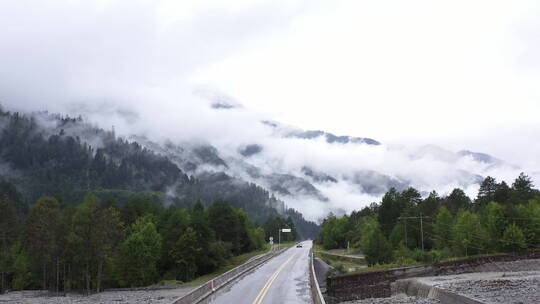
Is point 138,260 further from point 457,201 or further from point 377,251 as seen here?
point 457,201

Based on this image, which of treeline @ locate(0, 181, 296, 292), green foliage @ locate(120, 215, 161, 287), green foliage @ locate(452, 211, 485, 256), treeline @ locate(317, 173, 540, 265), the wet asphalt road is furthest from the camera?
green foliage @ locate(452, 211, 485, 256)

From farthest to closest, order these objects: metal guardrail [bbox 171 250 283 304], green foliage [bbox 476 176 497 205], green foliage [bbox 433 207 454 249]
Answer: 1. green foliage [bbox 476 176 497 205]
2. green foliage [bbox 433 207 454 249]
3. metal guardrail [bbox 171 250 283 304]

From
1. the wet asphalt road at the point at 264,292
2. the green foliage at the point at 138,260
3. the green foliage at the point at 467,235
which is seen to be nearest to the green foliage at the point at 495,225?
the green foliage at the point at 467,235

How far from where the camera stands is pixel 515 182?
12625cm

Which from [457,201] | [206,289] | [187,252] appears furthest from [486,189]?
[206,289]

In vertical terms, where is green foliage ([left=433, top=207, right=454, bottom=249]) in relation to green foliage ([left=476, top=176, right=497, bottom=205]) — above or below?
below

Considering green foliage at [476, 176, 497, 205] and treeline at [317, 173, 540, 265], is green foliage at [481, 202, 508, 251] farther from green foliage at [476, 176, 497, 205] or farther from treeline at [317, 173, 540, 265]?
green foliage at [476, 176, 497, 205]

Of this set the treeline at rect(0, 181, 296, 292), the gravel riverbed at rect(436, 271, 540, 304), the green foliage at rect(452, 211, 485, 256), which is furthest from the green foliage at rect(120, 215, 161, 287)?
the gravel riverbed at rect(436, 271, 540, 304)

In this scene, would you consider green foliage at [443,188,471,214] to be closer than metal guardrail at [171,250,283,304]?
No

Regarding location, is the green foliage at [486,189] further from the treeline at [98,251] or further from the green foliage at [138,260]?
the green foliage at [138,260]

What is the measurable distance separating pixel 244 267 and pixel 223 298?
29.1 meters

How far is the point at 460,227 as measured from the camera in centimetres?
9594

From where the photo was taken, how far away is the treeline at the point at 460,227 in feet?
294

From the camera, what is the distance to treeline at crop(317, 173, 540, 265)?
89.6 meters
